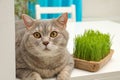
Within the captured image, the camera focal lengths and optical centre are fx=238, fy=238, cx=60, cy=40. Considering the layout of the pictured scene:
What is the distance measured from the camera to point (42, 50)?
0.73 metres

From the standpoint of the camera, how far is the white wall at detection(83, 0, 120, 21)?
2633mm

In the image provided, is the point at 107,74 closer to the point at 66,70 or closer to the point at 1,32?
the point at 66,70

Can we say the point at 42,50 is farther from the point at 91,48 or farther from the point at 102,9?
the point at 102,9

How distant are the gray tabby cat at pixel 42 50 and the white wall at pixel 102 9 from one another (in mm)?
1887

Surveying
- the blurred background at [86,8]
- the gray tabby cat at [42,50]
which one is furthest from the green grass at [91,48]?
the blurred background at [86,8]

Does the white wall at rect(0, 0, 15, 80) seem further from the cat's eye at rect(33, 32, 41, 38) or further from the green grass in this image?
the green grass

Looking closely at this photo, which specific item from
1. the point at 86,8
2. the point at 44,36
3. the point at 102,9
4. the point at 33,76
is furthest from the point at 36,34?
the point at 102,9

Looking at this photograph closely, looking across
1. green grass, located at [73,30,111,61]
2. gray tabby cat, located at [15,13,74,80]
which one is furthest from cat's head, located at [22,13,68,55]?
green grass, located at [73,30,111,61]

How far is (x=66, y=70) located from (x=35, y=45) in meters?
0.15

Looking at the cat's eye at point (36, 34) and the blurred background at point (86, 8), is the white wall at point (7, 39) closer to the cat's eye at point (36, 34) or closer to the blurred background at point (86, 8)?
the cat's eye at point (36, 34)

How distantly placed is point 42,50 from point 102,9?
6.83 feet

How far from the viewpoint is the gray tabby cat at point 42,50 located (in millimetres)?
739

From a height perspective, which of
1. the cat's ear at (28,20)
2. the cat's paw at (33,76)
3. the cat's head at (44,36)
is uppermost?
the cat's ear at (28,20)

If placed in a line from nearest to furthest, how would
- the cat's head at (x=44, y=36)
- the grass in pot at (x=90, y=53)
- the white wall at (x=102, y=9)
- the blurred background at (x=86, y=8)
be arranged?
1. the cat's head at (x=44, y=36)
2. the grass in pot at (x=90, y=53)
3. the blurred background at (x=86, y=8)
4. the white wall at (x=102, y=9)
